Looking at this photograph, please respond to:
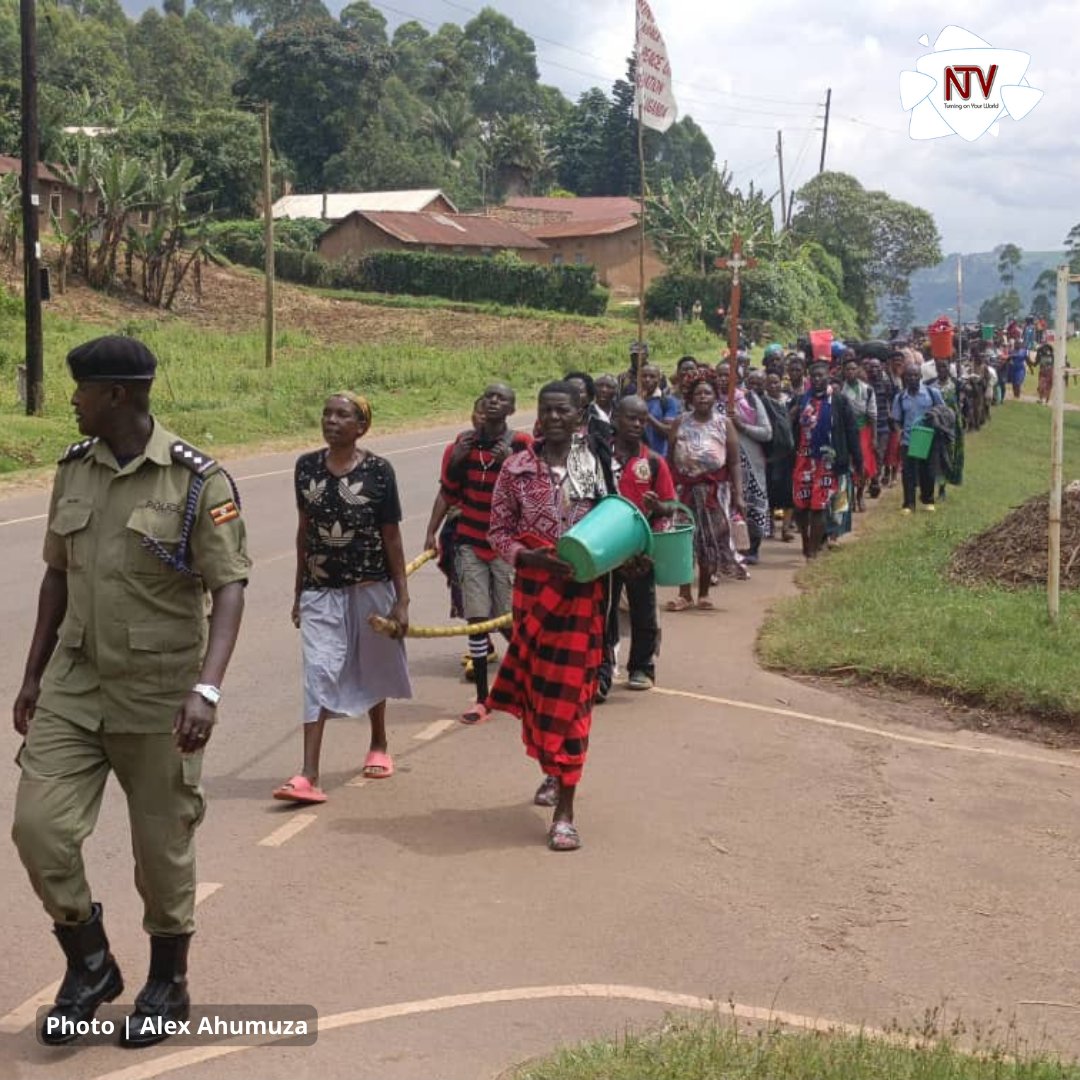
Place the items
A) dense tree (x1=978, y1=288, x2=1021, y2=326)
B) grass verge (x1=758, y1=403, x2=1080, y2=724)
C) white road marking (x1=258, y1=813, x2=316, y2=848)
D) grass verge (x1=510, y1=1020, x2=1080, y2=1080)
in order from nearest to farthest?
grass verge (x1=510, y1=1020, x2=1080, y2=1080), white road marking (x1=258, y1=813, x2=316, y2=848), grass verge (x1=758, y1=403, x2=1080, y2=724), dense tree (x1=978, y1=288, x2=1021, y2=326)

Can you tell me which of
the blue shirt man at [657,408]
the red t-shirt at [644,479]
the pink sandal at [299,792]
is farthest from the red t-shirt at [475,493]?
the blue shirt man at [657,408]

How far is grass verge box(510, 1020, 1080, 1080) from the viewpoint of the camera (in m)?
3.80

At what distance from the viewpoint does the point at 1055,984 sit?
4871 mm

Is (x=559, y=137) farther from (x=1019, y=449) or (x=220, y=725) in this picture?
(x=220, y=725)

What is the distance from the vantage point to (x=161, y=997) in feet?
13.9

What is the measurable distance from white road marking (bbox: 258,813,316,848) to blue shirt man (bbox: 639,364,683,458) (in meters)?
5.49

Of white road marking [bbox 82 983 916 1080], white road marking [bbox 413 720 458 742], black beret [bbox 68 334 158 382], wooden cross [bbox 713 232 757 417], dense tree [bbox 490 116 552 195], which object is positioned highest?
dense tree [bbox 490 116 552 195]

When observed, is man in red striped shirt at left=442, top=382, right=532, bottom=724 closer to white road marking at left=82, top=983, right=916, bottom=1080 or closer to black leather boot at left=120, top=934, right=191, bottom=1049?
white road marking at left=82, top=983, right=916, bottom=1080

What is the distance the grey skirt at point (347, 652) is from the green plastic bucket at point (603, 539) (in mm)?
966

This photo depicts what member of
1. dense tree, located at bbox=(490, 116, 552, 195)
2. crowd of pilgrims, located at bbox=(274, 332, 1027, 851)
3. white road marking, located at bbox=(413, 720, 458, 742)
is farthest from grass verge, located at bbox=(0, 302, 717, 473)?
dense tree, located at bbox=(490, 116, 552, 195)

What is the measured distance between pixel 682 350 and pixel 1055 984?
4123 cm

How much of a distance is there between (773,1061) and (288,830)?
2696 mm

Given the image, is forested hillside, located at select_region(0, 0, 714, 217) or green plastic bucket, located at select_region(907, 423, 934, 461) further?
forested hillside, located at select_region(0, 0, 714, 217)

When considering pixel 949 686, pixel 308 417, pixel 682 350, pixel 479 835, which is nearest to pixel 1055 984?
pixel 479 835
